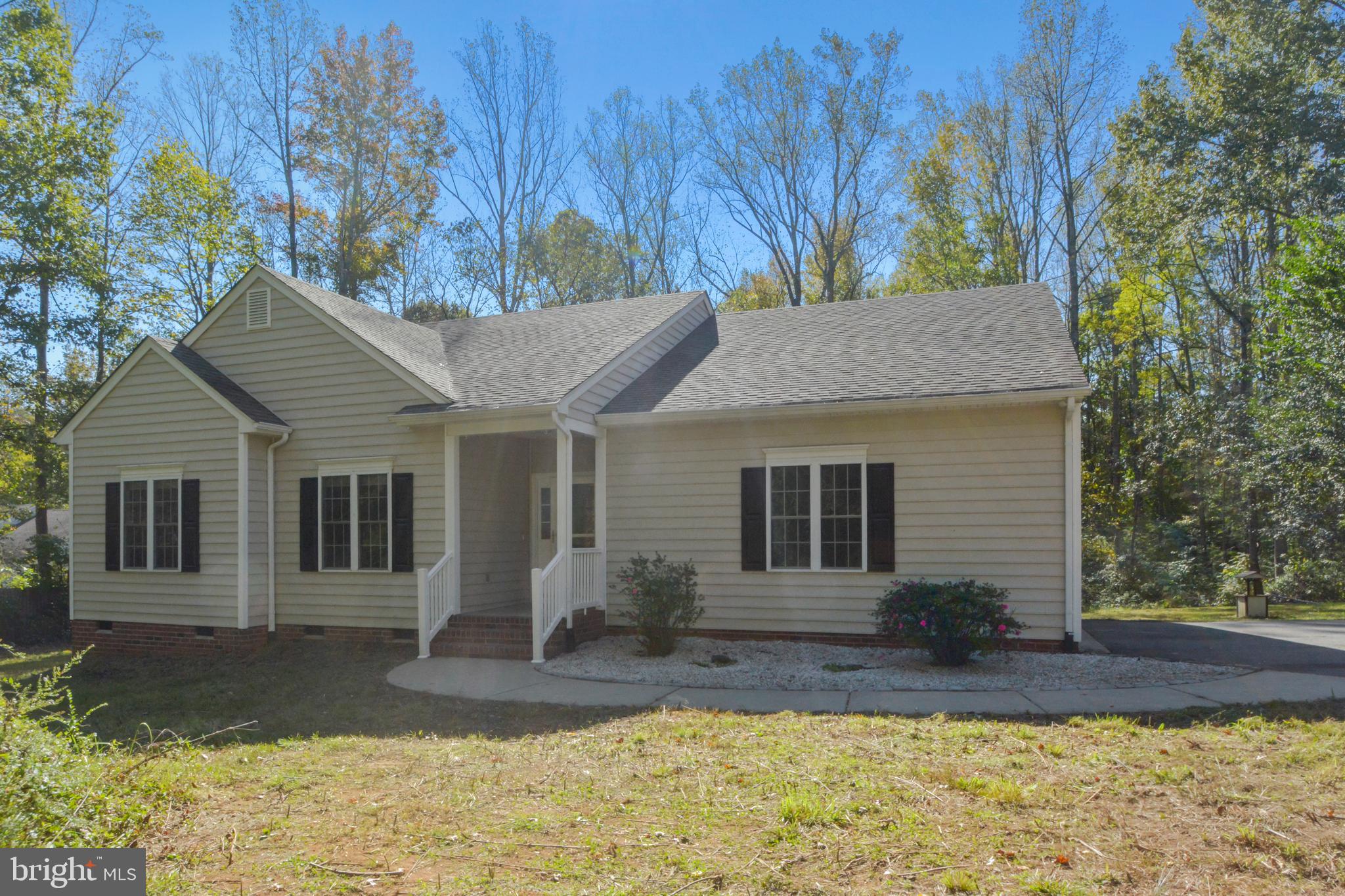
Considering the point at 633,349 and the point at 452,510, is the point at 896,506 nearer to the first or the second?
the point at 633,349

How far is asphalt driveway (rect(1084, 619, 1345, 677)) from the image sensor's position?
9.54 metres

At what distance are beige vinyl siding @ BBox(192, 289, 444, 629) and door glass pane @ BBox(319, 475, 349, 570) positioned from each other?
0.74 ft

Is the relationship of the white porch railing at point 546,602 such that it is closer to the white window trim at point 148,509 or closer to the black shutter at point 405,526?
the black shutter at point 405,526

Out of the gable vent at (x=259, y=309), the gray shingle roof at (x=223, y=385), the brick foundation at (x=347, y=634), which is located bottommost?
the brick foundation at (x=347, y=634)

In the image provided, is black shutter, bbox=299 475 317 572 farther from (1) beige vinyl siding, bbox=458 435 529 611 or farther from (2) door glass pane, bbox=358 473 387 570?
(1) beige vinyl siding, bbox=458 435 529 611

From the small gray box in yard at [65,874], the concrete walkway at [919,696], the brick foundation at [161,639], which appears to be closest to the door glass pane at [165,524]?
the brick foundation at [161,639]

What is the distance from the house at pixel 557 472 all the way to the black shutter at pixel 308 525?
3cm

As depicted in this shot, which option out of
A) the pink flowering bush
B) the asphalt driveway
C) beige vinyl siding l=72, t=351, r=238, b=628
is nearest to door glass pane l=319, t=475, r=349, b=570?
beige vinyl siding l=72, t=351, r=238, b=628

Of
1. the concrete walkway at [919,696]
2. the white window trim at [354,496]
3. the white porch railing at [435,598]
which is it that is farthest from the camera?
the white window trim at [354,496]

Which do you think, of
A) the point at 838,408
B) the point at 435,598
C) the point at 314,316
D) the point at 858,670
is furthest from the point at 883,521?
the point at 314,316

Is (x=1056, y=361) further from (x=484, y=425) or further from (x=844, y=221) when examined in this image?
(x=844, y=221)

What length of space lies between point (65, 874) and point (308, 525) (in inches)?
377

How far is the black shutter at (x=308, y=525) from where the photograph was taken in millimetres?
12672

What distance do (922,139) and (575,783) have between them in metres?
26.9
